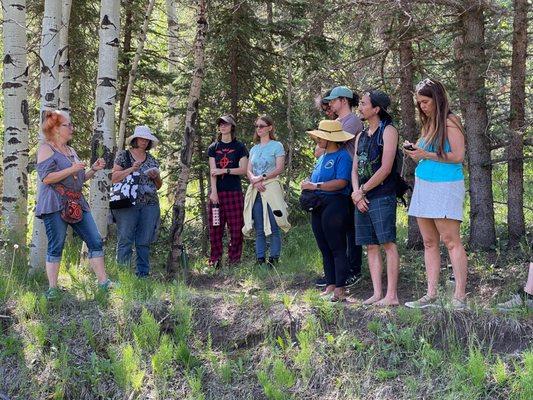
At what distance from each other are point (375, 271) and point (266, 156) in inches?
101

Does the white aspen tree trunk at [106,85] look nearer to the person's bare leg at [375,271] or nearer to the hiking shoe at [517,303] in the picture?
the person's bare leg at [375,271]

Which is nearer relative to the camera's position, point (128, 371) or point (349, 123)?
point (128, 371)

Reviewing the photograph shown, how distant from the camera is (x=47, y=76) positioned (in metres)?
8.61

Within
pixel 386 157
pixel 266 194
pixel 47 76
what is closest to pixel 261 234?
pixel 266 194

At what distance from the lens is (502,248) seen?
9352mm

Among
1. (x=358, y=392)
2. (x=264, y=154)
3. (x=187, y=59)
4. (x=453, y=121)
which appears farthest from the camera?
(x=187, y=59)

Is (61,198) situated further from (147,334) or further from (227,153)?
(227,153)

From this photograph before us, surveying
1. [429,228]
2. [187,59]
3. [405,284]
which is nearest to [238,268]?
[405,284]

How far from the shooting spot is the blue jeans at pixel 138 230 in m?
8.23

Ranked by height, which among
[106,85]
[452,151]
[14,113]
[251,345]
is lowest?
[251,345]

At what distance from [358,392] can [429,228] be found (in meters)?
1.74

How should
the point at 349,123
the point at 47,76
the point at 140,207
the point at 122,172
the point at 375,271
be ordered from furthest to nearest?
1. the point at 47,76
2. the point at 140,207
3. the point at 122,172
4. the point at 349,123
5. the point at 375,271

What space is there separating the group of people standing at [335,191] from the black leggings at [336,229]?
0.01 meters

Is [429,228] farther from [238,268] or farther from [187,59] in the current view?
[187,59]
